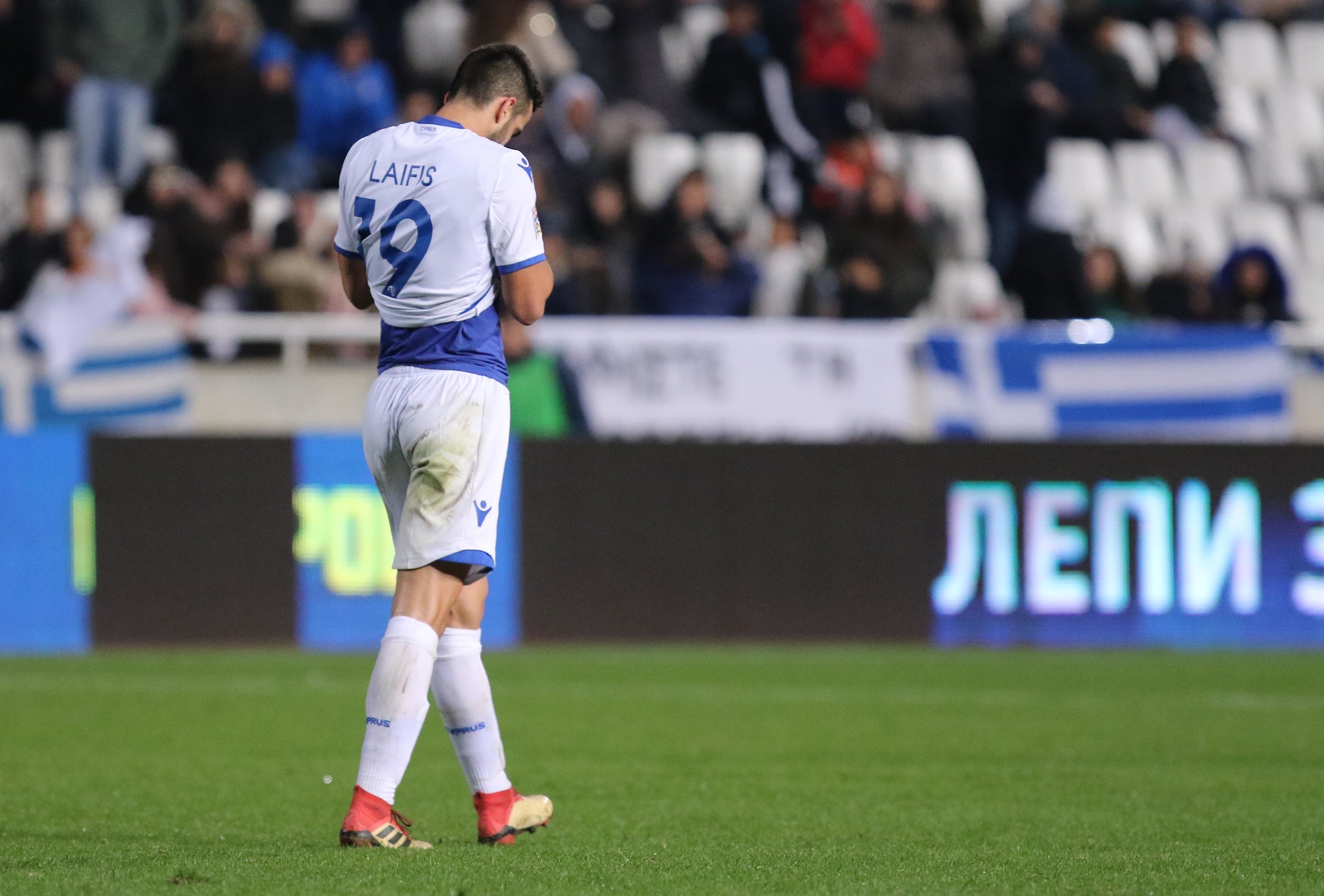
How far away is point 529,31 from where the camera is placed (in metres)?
15.0

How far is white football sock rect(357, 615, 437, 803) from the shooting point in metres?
4.88

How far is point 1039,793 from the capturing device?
6.42 metres

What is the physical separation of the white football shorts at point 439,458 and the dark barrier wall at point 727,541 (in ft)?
24.9

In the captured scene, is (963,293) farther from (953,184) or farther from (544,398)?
(544,398)

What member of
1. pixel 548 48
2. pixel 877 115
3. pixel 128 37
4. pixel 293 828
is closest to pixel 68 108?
pixel 128 37

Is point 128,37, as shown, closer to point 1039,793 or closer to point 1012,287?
point 1012,287

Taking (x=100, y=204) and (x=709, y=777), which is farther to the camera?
(x=100, y=204)

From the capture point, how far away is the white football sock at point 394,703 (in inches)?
192

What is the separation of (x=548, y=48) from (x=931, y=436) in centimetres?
451

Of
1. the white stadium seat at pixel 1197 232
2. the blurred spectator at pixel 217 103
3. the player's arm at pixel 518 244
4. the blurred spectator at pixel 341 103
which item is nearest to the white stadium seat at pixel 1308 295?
the white stadium seat at pixel 1197 232

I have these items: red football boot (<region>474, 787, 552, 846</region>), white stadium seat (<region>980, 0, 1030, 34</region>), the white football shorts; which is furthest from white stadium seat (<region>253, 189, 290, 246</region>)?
red football boot (<region>474, 787, 552, 846</region>)

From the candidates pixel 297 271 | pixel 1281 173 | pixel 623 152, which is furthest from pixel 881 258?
pixel 1281 173

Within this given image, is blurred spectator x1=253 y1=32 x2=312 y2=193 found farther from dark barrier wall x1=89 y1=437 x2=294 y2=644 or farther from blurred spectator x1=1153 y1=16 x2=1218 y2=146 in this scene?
blurred spectator x1=1153 y1=16 x2=1218 y2=146

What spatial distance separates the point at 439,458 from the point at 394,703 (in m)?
0.63
